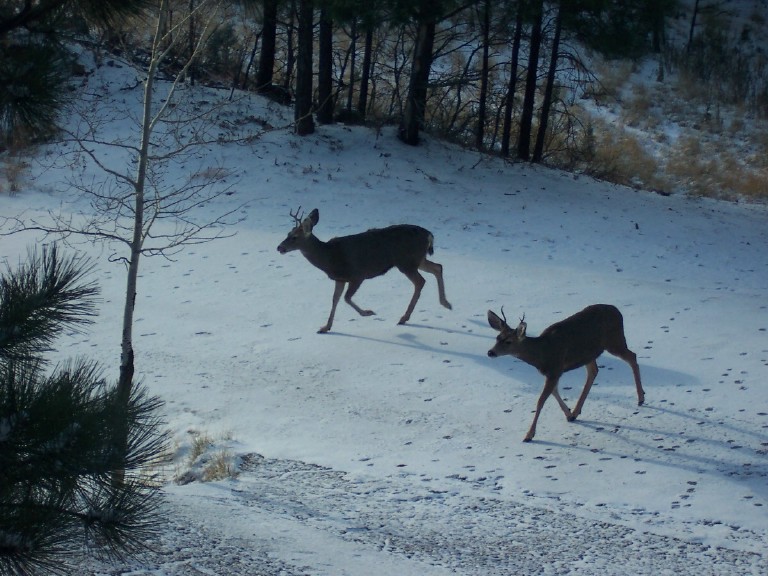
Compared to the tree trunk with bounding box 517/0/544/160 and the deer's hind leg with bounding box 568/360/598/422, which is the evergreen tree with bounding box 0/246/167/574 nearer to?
the deer's hind leg with bounding box 568/360/598/422

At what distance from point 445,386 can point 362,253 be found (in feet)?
7.92

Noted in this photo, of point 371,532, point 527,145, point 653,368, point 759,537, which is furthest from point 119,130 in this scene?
point 759,537

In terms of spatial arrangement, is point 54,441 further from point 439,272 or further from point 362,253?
point 439,272

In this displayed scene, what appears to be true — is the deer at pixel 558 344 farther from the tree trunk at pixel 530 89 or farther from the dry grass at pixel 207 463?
the tree trunk at pixel 530 89

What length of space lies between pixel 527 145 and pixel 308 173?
5819 mm

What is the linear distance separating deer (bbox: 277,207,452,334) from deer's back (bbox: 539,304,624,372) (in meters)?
3.43

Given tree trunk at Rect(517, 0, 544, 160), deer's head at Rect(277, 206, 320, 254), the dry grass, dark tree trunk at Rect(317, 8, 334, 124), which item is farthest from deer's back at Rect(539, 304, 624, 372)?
dark tree trunk at Rect(317, 8, 334, 124)

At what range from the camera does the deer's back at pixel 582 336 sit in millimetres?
8406

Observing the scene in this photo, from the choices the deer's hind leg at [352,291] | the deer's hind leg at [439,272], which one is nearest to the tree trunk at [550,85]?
the deer's hind leg at [439,272]

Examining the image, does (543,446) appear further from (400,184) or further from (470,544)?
(400,184)

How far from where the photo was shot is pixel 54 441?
342 centimetres

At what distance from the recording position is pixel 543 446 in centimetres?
824

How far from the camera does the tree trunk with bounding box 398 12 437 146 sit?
19.0 m

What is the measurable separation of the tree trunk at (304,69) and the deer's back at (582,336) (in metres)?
11.2
